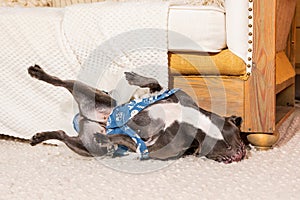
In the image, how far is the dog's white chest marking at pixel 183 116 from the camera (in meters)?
1.23

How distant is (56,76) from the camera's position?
4.76ft

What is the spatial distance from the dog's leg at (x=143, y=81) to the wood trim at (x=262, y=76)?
27 centimetres

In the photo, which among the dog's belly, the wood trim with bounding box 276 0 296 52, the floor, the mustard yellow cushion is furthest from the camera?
the wood trim with bounding box 276 0 296 52

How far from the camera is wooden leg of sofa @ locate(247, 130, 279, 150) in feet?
4.46

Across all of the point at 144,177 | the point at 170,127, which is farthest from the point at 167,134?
the point at 144,177

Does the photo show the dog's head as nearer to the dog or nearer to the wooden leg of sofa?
the dog

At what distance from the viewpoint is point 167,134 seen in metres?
1.22

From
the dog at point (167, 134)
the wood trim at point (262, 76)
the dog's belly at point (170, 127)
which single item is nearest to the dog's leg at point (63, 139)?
the dog at point (167, 134)

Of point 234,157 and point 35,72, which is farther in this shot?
point 35,72

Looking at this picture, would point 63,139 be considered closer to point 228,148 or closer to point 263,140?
point 228,148

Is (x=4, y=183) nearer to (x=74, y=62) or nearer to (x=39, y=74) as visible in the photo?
(x=39, y=74)

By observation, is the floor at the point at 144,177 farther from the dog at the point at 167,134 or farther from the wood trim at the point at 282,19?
the wood trim at the point at 282,19

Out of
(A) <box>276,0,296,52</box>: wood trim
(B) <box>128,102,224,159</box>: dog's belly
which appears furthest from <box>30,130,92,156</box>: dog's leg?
(A) <box>276,0,296,52</box>: wood trim

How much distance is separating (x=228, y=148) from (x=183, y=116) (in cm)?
15
